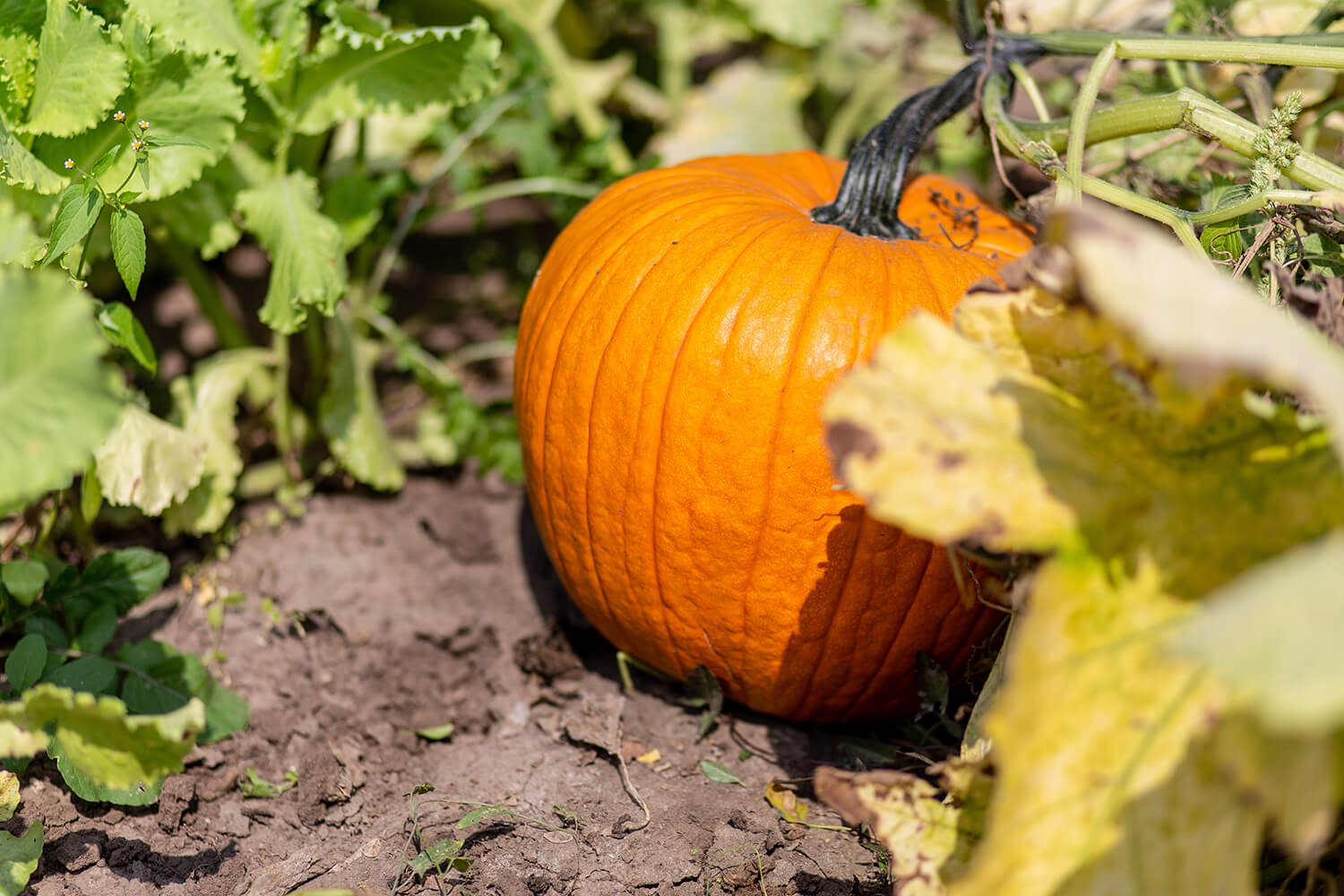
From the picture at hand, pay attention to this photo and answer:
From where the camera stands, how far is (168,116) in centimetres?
174

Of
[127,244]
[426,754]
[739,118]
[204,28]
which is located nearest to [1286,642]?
[426,754]

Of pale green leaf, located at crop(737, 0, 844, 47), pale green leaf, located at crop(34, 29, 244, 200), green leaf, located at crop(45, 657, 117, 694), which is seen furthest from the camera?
pale green leaf, located at crop(737, 0, 844, 47)

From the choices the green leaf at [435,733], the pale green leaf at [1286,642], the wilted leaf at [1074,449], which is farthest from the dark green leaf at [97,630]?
the pale green leaf at [1286,642]

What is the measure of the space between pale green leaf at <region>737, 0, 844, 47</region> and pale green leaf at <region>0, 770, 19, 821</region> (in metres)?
2.61

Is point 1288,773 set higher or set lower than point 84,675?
higher

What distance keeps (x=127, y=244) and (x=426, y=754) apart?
974 millimetres

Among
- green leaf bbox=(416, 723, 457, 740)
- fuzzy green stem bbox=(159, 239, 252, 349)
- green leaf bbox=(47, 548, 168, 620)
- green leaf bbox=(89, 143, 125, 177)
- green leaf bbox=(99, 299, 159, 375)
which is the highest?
green leaf bbox=(89, 143, 125, 177)

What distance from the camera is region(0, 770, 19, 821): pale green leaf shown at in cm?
147

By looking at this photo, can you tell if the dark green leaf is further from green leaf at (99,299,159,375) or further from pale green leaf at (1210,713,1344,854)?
pale green leaf at (1210,713,1344,854)

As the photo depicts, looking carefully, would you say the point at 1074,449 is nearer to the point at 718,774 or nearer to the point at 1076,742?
the point at 1076,742

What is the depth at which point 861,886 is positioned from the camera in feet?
4.98

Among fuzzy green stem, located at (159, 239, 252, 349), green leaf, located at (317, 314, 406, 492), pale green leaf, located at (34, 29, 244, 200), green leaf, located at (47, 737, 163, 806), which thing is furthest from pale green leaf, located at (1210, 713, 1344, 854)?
fuzzy green stem, located at (159, 239, 252, 349)

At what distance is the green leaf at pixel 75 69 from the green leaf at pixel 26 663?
0.79 meters

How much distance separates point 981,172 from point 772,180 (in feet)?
3.86
